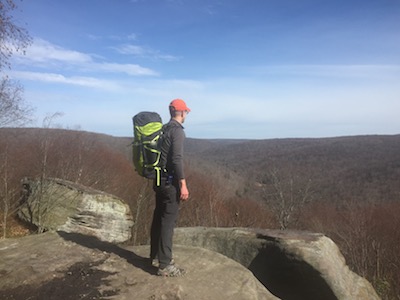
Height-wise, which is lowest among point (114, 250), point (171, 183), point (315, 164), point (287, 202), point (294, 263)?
point (315, 164)

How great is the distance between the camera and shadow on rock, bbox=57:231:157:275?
4863 millimetres

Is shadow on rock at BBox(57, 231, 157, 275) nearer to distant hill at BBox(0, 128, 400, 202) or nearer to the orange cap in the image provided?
the orange cap

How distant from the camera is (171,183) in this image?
4535mm

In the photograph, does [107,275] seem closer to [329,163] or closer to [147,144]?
[147,144]

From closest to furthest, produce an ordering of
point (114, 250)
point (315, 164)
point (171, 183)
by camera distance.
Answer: point (171, 183) < point (114, 250) < point (315, 164)

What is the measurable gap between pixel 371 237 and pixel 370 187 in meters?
39.7

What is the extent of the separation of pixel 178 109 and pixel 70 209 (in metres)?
7.39

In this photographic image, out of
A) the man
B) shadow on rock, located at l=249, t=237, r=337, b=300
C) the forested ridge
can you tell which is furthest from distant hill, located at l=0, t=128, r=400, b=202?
the man

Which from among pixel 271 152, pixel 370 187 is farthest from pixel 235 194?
pixel 271 152

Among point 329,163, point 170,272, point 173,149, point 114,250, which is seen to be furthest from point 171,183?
point 329,163

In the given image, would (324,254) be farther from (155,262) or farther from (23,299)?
(23,299)

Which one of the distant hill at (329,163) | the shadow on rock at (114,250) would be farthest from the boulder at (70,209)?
the distant hill at (329,163)

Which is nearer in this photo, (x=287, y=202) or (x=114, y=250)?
(x=114, y=250)

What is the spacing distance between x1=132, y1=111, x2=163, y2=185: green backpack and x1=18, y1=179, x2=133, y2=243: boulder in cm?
660
